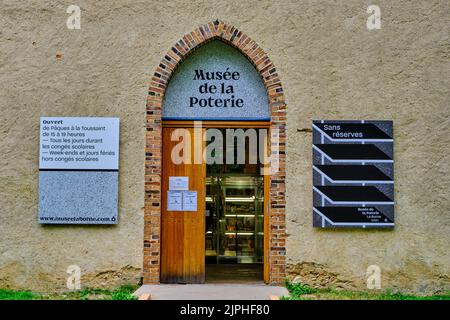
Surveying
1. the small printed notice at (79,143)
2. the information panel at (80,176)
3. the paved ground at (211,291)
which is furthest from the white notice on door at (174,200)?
the paved ground at (211,291)

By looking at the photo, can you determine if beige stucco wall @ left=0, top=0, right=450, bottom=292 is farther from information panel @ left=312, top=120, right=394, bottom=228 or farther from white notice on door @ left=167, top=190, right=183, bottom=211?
white notice on door @ left=167, top=190, right=183, bottom=211

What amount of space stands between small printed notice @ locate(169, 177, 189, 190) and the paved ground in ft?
5.10

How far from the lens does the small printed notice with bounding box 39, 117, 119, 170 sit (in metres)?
7.97

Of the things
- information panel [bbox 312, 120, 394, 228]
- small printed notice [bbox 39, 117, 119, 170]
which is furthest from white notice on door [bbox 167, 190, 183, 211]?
information panel [bbox 312, 120, 394, 228]

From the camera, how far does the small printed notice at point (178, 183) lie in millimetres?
8320

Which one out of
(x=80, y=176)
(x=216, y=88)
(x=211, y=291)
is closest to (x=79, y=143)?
(x=80, y=176)

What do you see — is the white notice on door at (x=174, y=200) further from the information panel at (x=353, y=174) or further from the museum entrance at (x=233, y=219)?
the museum entrance at (x=233, y=219)

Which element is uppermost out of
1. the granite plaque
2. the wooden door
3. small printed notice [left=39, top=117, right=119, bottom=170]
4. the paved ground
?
the granite plaque

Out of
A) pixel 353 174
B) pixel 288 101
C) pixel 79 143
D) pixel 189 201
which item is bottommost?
pixel 189 201

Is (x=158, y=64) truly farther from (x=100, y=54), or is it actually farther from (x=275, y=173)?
→ (x=275, y=173)

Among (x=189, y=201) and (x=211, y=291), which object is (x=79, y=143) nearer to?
(x=189, y=201)

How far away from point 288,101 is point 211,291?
10.4 feet

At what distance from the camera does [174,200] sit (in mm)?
8305

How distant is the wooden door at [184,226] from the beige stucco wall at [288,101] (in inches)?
19.2
